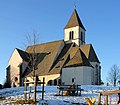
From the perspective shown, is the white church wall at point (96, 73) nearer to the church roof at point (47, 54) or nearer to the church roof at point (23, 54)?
the church roof at point (47, 54)

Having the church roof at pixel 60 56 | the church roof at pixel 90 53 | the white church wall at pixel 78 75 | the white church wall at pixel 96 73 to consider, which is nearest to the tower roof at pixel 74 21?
the church roof at pixel 60 56

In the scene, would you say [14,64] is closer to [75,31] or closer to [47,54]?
[47,54]

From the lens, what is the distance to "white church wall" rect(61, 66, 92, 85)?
173ft

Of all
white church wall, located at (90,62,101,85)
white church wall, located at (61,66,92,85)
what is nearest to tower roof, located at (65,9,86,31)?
white church wall, located at (90,62,101,85)

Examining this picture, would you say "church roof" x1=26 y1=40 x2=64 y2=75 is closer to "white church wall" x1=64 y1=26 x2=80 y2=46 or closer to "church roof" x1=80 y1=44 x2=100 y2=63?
"white church wall" x1=64 y1=26 x2=80 y2=46

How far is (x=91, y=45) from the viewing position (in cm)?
6119

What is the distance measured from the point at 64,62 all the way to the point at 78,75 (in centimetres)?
534

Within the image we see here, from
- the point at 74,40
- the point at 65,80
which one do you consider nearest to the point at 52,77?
the point at 65,80

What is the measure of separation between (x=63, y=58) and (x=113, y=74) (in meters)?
31.8

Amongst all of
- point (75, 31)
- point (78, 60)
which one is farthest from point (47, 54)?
point (78, 60)

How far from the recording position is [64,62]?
2248 inches

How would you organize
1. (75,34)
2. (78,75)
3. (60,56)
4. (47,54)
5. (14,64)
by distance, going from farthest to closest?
(75,34) < (47,54) < (14,64) < (60,56) < (78,75)

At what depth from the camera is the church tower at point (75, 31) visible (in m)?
66.8

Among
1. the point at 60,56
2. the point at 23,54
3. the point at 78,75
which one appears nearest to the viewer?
the point at 78,75
